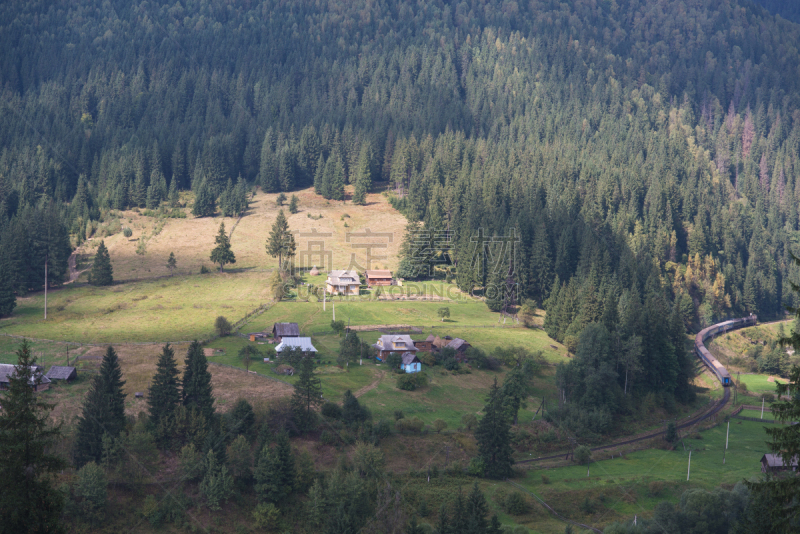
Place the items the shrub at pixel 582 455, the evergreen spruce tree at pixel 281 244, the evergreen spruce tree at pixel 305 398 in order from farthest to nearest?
the evergreen spruce tree at pixel 281 244, the shrub at pixel 582 455, the evergreen spruce tree at pixel 305 398

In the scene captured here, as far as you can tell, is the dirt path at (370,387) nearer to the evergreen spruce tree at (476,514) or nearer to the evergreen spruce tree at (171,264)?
the evergreen spruce tree at (476,514)

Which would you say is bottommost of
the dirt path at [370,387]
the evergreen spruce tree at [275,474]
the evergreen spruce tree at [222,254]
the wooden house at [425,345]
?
the evergreen spruce tree at [275,474]

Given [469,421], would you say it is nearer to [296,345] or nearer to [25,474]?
[296,345]

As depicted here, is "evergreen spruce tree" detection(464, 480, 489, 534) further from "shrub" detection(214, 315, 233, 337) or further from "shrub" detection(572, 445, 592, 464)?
"shrub" detection(214, 315, 233, 337)

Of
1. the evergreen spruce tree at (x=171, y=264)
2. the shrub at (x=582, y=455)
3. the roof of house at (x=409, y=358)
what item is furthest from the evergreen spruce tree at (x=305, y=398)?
the evergreen spruce tree at (x=171, y=264)

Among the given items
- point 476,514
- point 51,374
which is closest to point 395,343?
point 51,374

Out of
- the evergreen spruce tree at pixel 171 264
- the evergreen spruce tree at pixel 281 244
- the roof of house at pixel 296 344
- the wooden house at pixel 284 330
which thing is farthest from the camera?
the evergreen spruce tree at pixel 281 244
